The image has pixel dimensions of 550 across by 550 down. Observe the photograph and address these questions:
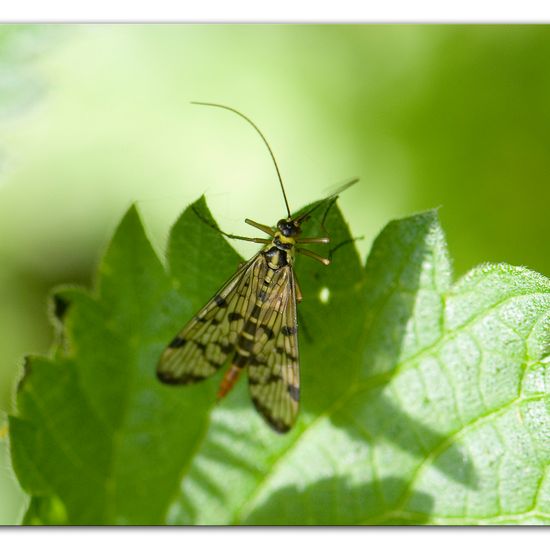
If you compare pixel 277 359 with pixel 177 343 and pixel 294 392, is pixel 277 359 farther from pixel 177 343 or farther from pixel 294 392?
pixel 177 343

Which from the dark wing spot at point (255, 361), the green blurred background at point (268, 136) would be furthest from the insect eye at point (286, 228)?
the green blurred background at point (268, 136)

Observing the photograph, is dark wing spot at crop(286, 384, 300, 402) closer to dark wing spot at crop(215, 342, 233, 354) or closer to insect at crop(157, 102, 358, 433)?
insect at crop(157, 102, 358, 433)

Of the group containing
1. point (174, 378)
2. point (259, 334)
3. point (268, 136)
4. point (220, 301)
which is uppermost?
point (268, 136)

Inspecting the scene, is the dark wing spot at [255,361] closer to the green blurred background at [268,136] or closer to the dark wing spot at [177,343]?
the dark wing spot at [177,343]

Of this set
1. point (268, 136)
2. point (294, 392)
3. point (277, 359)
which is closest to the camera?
point (294, 392)

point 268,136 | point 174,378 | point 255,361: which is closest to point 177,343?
point 174,378

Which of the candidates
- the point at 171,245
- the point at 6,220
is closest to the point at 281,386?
the point at 171,245

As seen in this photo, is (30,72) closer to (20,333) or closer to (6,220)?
(6,220)
